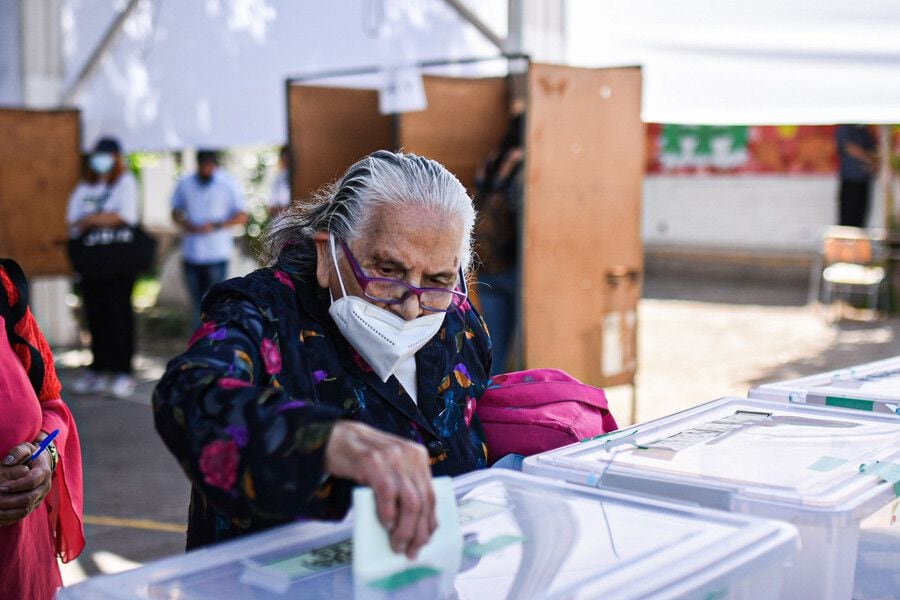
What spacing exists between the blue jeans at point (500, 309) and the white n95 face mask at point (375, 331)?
138 inches

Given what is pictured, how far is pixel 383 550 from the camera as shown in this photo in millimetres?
1104

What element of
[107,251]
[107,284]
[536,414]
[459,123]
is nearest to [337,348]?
[536,414]

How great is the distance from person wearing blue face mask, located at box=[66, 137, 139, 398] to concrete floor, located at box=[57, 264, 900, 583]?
198mm

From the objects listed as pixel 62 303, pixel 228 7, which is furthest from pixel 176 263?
pixel 228 7

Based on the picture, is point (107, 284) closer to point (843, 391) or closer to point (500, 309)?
point (500, 309)

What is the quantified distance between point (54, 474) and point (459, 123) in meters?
3.79

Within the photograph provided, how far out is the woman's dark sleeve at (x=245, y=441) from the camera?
1.20m

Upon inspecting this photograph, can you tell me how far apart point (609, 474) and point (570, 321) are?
131 inches

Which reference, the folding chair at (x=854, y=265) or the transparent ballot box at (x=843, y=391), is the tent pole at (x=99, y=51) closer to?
the transparent ballot box at (x=843, y=391)

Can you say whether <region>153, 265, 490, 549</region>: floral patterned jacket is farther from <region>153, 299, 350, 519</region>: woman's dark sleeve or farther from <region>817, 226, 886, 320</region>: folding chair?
<region>817, 226, 886, 320</region>: folding chair

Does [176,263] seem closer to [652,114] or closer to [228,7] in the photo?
[228,7]

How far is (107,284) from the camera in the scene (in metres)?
6.71

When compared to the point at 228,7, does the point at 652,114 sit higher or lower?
lower

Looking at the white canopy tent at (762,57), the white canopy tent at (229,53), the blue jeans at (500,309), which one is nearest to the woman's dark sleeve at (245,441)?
the white canopy tent at (762,57)
